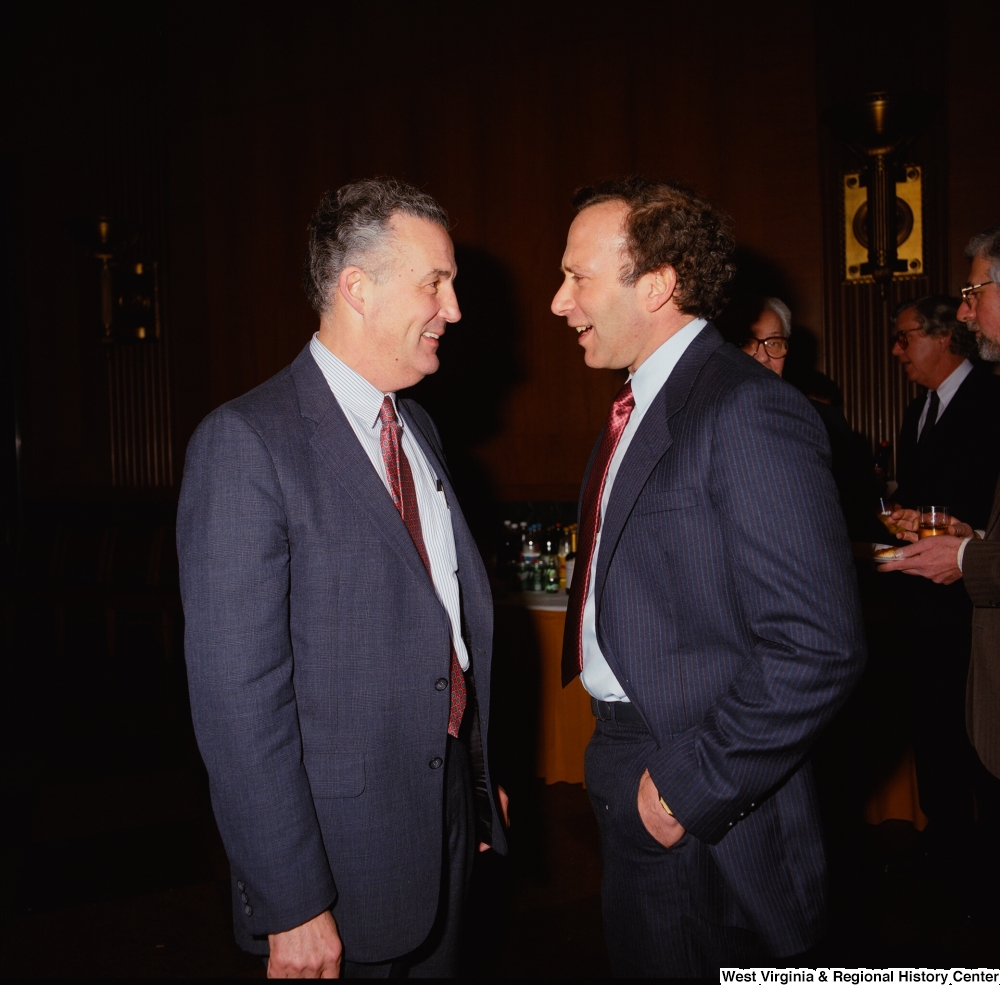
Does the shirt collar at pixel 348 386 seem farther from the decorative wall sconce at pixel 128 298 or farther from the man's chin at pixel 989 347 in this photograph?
the decorative wall sconce at pixel 128 298

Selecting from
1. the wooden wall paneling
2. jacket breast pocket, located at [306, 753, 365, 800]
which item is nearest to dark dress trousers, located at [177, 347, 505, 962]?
jacket breast pocket, located at [306, 753, 365, 800]

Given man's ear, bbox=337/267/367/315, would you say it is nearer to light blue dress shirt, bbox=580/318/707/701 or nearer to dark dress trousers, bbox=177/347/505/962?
dark dress trousers, bbox=177/347/505/962

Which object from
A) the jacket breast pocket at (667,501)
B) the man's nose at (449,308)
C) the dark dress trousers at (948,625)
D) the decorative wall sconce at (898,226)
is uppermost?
the decorative wall sconce at (898,226)

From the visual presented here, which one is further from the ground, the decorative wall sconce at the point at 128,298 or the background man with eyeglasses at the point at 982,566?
the decorative wall sconce at the point at 128,298

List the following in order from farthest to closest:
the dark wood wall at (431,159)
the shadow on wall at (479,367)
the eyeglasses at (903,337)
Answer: the shadow on wall at (479,367) → the dark wood wall at (431,159) → the eyeglasses at (903,337)

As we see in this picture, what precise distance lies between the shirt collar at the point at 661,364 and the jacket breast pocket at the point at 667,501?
0.24 meters

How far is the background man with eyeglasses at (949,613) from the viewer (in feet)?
9.34

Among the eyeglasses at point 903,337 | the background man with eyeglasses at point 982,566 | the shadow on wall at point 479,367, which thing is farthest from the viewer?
the shadow on wall at point 479,367

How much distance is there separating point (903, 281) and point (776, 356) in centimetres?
170

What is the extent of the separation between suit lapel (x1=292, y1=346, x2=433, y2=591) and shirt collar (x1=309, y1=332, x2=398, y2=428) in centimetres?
10

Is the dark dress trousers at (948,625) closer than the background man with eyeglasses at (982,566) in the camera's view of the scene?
No

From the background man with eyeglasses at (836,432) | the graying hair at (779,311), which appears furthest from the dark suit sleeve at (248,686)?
the graying hair at (779,311)

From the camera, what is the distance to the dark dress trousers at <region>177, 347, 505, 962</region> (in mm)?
1262

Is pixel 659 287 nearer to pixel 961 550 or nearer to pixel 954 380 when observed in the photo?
pixel 961 550
